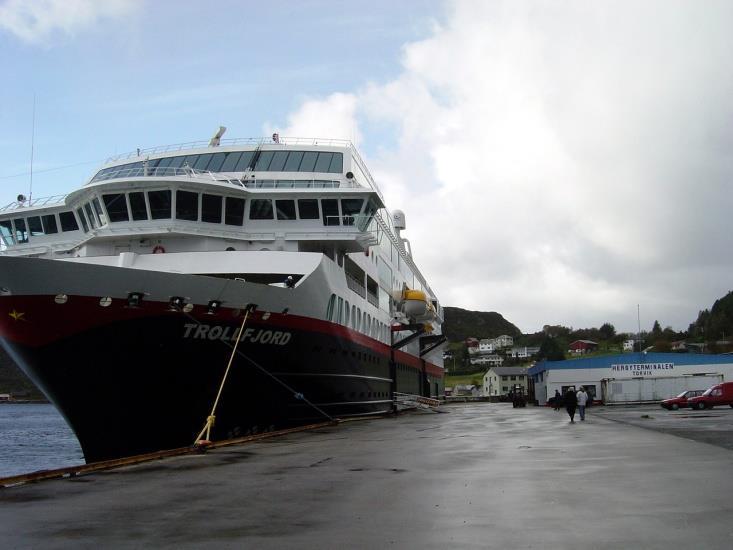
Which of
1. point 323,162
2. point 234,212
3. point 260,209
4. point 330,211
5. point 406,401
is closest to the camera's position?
point 234,212

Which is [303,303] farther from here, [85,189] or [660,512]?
[660,512]

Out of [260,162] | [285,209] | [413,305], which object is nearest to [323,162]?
[260,162]

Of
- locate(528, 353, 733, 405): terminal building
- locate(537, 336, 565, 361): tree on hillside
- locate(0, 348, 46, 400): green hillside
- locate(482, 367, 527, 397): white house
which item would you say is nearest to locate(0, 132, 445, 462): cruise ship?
locate(528, 353, 733, 405): terminal building

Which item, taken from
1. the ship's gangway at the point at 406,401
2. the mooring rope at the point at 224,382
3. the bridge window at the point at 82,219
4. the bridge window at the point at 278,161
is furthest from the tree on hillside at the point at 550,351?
the bridge window at the point at 82,219

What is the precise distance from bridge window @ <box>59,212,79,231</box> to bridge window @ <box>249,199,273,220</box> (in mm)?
6006

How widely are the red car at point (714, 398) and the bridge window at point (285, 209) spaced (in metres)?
21.4

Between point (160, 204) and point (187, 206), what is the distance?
76 centimetres

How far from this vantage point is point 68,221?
24.0 meters

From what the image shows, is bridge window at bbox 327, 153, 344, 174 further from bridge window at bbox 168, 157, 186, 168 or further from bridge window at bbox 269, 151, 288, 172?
bridge window at bbox 168, 157, 186, 168

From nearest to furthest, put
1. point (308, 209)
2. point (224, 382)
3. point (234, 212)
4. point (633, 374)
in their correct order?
point (224, 382)
point (234, 212)
point (308, 209)
point (633, 374)

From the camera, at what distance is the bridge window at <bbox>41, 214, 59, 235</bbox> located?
24191 mm

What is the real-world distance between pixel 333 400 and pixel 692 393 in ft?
69.5

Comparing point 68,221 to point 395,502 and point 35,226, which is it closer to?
point 35,226

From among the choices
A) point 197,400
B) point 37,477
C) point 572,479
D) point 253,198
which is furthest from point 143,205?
point 572,479
